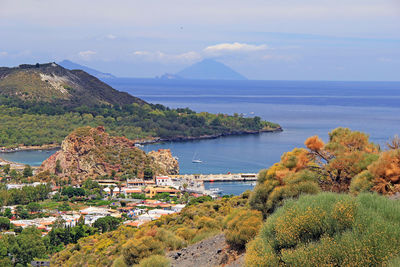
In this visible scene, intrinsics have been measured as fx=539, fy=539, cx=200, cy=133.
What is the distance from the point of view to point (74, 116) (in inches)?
3930

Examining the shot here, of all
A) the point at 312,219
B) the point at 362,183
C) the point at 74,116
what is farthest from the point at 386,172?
the point at 74,116

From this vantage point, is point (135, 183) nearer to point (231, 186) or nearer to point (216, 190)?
point (216, 190)

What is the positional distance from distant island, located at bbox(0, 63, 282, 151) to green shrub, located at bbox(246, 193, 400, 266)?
243ft

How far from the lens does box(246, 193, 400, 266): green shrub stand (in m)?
7.40

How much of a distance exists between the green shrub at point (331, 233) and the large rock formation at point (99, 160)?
44.9 m

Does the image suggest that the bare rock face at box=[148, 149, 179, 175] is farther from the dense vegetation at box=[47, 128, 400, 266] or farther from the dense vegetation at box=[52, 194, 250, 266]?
the dense vegetation at box=[47, 128, 400, 266]

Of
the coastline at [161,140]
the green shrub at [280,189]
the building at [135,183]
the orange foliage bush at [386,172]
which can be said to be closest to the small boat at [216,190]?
the building at [135,183]

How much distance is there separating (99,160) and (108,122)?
4446 centimetres

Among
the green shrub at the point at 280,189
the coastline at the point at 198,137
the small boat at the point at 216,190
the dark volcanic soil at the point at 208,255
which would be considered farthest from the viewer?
the coastline at the point at 198,137

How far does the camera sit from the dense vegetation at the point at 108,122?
87.8 meters

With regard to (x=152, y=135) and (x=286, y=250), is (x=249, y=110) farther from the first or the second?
(x=286, y=250)

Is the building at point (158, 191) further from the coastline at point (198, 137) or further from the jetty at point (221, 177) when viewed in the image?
the coastline at point (198, 137)

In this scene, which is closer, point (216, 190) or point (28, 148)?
point (216, 190)

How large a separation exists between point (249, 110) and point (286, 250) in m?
130
